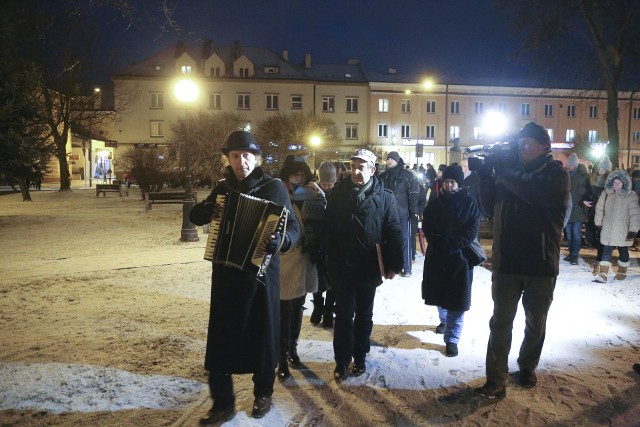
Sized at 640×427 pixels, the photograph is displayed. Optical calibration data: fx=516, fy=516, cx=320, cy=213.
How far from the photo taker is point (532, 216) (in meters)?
4.34

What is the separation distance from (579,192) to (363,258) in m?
7.86

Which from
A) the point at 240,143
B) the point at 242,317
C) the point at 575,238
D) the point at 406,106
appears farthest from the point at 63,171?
the point at 406,106

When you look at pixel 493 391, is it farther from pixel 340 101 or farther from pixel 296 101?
pixel 340 101

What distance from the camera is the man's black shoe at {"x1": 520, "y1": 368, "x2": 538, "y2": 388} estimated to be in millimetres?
4621

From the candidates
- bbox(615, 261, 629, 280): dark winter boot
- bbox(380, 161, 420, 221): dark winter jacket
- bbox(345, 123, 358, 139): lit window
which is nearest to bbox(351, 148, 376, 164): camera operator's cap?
bbox(380, 161, 420, 221): dark winter jacket

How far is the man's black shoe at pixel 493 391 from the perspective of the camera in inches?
173

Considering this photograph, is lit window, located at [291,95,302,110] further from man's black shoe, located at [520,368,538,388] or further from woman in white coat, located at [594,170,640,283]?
man's black shoe, located at [520,368,538,388]

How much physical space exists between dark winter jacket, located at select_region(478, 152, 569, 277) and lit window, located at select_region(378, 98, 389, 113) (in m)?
56.5

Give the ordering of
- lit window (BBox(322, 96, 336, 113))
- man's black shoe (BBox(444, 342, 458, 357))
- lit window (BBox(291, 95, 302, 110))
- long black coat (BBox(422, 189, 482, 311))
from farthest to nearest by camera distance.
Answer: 1. lit window (BBox(322, 96, 336, 113))
2. lit window (BBox(291, 95, 302, 110))
3. long black coat (BBox(422, 189, 482, 311))
4. man's black shoe (BBox(444, 342, 458, 357))

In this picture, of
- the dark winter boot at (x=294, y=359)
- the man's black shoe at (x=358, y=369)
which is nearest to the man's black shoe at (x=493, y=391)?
the man's black shoe at (x=358, y=369)

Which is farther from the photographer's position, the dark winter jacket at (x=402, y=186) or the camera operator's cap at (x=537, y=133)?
the dark winter jacket at (x=402, y=186)

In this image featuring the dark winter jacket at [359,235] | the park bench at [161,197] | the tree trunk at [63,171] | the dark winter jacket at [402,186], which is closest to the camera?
the dark winter jacket at [359,235]

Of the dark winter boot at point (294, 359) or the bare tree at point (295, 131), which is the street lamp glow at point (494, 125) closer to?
the dark winter boot at point (294, 359)

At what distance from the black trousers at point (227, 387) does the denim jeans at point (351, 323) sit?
92cm
